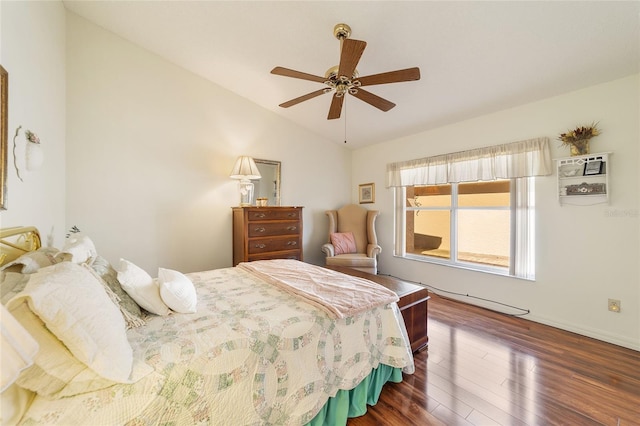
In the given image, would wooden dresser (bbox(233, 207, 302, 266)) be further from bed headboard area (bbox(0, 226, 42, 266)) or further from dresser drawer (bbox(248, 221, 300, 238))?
bed headboard area (bbox(0, 226, 42, 266))

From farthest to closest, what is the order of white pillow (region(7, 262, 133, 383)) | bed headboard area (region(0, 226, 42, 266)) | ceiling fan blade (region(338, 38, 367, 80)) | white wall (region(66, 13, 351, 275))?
1. white wall (region(66, 13, 351, 275))
2. ceiling fan blade (region(338, 38, 367, 80))
3. bed headboard area (region(0, 226, 42, 266))
4. white pillow (region(7, 262, 133, 383))

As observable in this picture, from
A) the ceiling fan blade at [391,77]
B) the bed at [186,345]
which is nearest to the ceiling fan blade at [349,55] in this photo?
the ceiling fan blade at [391,77]

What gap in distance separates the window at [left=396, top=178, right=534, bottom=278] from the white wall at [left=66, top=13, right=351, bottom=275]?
7.02 feet

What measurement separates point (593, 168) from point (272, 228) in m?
3.36

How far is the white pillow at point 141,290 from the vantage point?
1.32 metres

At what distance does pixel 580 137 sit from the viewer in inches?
94.7

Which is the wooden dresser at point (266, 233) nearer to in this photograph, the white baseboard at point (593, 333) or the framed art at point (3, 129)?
the framed art at point (3, 129)

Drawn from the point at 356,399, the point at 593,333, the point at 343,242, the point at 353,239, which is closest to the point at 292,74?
the point at 356,399

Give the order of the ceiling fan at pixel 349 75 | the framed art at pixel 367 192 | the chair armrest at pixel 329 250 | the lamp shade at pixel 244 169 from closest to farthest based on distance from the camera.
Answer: the ceiling fan at pixel 349 75 < the lamp shade at pixel 244 169 < the chair armrest at pixel 329 250 < the framed art at pixel 367 192

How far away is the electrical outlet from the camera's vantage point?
2303mm

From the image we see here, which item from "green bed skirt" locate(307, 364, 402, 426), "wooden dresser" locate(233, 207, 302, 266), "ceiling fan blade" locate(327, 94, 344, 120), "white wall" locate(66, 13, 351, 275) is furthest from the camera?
"wooden dresser" locate(233, 207, 302, 266)

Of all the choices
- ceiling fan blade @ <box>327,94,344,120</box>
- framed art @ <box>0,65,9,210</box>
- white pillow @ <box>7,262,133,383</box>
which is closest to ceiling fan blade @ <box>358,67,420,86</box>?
ceiling fan blade @ <box>327,94,344,120</box>

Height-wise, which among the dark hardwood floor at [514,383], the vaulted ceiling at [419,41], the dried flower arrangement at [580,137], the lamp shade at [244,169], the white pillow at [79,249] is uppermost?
the vaulted ceiling at [419,41]

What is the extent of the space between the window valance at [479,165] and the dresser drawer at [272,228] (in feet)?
5.77
